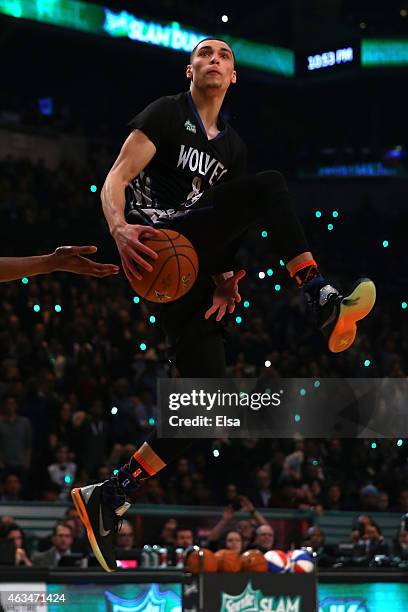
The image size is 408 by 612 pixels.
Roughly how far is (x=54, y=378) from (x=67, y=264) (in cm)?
910

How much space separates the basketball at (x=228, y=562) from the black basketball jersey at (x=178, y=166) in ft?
9.93

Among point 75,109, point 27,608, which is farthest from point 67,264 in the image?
point 75,109

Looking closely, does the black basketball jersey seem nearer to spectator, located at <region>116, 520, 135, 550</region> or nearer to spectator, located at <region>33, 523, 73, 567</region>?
spectator, located at <region>33, 523, 73, 567</region>

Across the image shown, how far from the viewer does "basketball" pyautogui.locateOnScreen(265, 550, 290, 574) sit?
8281 millimetres

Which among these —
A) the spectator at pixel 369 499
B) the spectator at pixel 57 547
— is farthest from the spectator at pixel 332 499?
the spectator at pixel 57 547

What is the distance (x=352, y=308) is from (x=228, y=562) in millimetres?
3158

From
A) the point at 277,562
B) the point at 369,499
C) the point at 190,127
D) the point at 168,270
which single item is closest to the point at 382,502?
the point at 369,499

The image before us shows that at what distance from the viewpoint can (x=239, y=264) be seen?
666 cm

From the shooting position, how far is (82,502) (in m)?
6.43

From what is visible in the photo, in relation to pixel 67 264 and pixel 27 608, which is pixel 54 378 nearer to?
pixel 27 608

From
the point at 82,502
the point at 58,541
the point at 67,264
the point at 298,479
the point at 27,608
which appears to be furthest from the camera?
the point at 298,479

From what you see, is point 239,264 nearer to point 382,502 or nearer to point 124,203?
point 124,203

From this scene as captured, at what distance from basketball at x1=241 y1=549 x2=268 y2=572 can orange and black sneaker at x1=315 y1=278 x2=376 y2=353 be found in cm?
301

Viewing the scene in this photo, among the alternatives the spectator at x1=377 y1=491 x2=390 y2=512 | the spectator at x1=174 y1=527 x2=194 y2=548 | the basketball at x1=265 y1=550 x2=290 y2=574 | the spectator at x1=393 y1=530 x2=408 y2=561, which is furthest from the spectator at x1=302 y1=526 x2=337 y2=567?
the spectator at x1=377 y1=491 x2=390 y2=512
